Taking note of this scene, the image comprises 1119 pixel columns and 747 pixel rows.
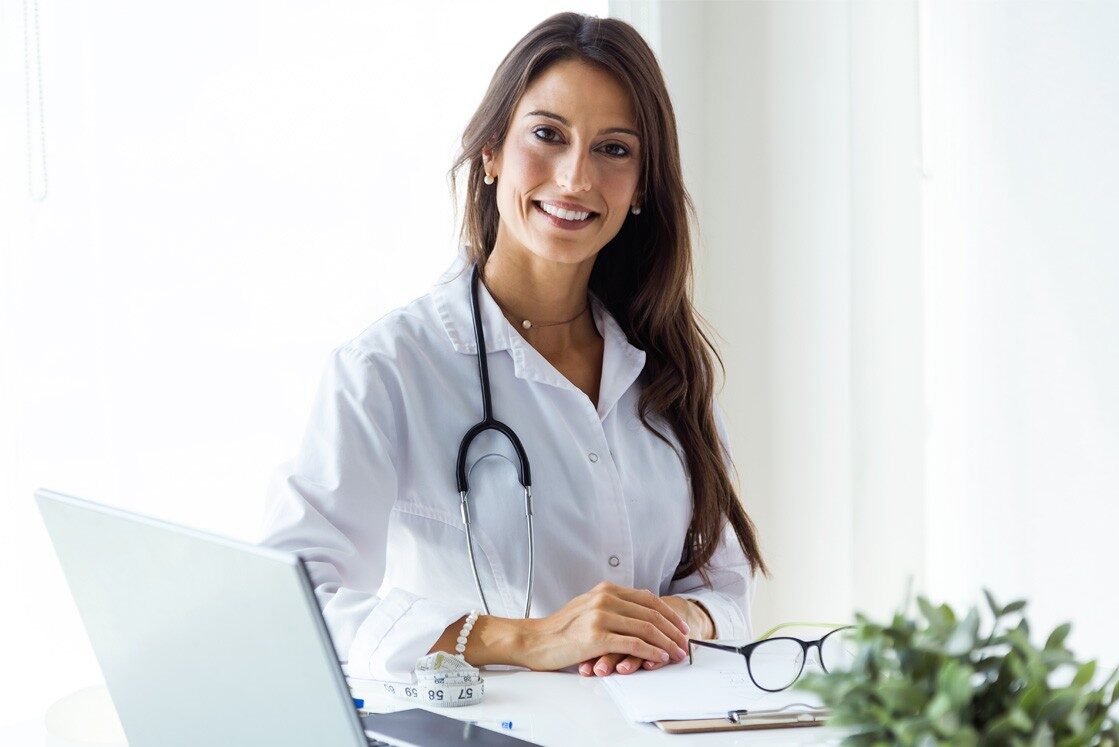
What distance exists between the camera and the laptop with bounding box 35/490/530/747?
0.78 metres

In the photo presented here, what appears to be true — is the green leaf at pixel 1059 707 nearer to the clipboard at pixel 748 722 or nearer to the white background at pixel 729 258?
the clipboard at pixel 748 722

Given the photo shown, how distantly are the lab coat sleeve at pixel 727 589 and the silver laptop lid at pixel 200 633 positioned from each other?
923 millimetres

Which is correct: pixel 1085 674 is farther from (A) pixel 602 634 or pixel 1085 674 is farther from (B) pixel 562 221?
(B) pixel 562 221

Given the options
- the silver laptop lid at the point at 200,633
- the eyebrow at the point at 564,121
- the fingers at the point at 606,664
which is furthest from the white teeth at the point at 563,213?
the silver laptop lid at the point at 200,633

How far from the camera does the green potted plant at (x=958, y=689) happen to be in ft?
2.30

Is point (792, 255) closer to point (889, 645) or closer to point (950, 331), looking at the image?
point (950, 331)

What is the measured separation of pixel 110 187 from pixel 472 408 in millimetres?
679

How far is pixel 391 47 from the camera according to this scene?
226 cm

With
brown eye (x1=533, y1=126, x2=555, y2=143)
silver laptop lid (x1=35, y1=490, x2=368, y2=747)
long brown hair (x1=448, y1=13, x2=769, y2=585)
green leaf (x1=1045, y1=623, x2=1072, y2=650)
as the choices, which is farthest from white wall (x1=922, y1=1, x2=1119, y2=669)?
silver laptop lid (x1=35, y1=490, x2=368, y2=747)

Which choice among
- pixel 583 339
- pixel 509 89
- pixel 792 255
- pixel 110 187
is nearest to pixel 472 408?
pixel 583 339

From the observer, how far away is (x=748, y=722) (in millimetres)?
1163

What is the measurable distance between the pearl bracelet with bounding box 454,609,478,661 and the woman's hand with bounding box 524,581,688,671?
72 mm

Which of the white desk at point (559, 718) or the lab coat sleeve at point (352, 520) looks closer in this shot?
the white desk at point (559, 718)

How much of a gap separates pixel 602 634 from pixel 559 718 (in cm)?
18
